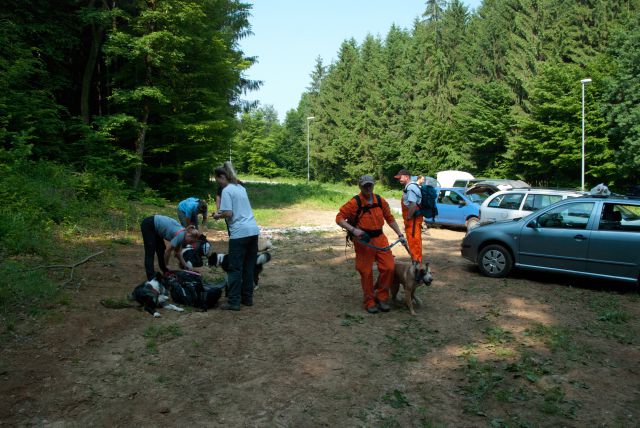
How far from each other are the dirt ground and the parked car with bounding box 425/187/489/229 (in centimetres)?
813

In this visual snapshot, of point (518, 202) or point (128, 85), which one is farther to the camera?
point (128, 85)

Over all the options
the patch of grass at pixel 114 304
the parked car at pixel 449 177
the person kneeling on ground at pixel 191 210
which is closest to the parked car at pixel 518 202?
the person kneeling on ground at pixel 191 210

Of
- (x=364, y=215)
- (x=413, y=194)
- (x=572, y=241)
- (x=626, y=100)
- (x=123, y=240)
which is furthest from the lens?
(x=626, y=100)

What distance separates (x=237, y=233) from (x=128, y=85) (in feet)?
55.7

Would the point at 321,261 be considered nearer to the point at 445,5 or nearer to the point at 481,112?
the point at 481,112

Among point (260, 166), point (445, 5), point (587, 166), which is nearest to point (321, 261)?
point (587, 166)

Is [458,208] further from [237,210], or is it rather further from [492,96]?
[492,96]

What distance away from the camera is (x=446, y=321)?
22.1 feet

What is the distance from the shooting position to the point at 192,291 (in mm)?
6898

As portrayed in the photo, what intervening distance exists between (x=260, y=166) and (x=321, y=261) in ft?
201

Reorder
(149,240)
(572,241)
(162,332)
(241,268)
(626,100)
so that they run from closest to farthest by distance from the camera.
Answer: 1. (162,332)
2. (241,268)
3. (149,240)
4. (572,241)
5. (626,100)

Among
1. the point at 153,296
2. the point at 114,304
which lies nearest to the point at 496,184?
the point at 153,296

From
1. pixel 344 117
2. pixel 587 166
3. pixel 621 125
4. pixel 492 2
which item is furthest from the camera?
pixel 344 117

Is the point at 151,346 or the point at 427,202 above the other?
the point at 427,202
